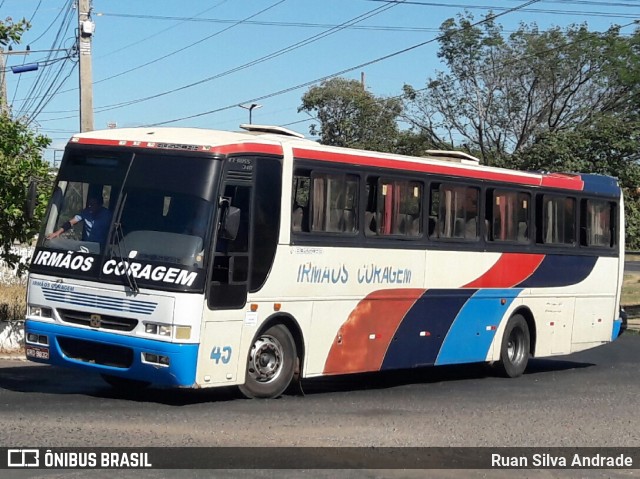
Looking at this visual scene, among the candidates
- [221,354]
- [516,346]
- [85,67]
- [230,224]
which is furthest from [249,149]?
[85,67]

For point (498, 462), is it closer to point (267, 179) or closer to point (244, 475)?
point (244, 475)

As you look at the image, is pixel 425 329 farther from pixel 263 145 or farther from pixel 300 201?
pixel 263 145

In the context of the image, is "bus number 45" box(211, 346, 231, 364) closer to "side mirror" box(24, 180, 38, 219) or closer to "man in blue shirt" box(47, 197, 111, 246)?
"man in blue shirt" box(47, 197, 111, 246)

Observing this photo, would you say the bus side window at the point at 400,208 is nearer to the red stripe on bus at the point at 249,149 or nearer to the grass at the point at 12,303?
the red stripe on bus at the point at 249,149

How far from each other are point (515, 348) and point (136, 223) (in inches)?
313

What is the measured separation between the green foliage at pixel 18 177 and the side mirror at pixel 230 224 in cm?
641

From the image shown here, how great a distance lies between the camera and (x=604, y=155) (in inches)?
1484

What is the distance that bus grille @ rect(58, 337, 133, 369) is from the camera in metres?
12.3

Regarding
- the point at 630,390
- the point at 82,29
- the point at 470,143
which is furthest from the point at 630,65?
the point at 630,390

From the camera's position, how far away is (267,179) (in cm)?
1320

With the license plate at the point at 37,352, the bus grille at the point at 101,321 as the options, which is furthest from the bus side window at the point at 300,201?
the license plate at the point at 37,352

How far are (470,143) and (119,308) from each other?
132ft

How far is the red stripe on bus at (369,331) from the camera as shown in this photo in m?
14.4

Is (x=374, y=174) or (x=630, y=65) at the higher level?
(x=630, y=65)
